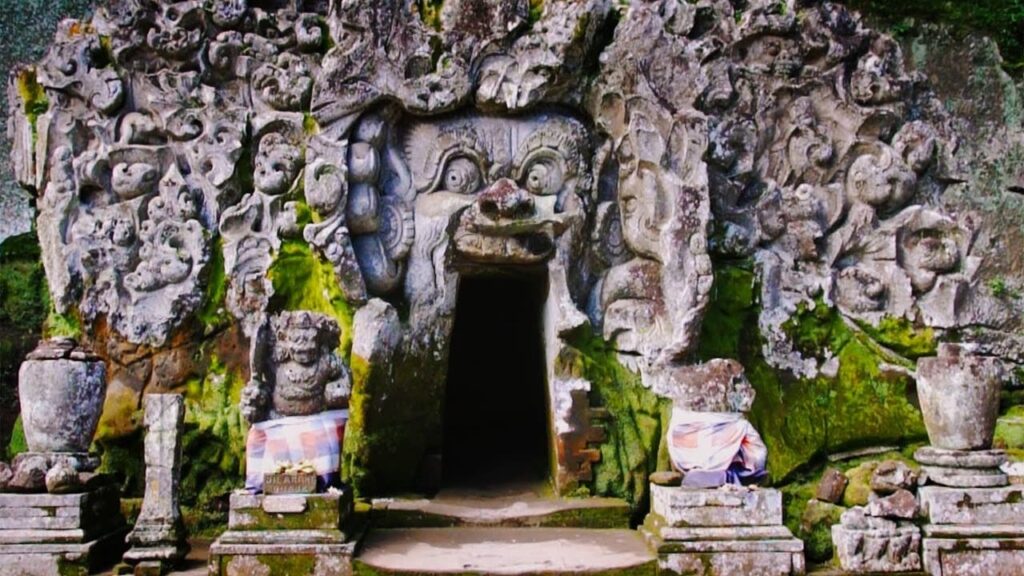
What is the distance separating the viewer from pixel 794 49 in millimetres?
8852

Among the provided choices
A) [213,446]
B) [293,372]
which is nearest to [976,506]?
[293,372]

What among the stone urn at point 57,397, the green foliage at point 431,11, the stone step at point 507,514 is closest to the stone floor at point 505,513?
the stone step at point 507,514

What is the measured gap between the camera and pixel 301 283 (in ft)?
26.6

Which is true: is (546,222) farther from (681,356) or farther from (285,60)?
(285,60)

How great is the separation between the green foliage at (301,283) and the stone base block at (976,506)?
4.49m

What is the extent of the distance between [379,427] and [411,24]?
323cm

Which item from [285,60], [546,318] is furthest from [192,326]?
[546,318]

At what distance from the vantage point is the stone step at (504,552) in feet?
20.1

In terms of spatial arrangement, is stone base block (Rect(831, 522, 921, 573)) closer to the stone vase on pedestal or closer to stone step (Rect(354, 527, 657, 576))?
stone step (Rect(354, 527, 657, 576))

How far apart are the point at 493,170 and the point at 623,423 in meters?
2.32

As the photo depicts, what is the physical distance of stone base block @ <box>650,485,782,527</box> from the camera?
20.8 ft

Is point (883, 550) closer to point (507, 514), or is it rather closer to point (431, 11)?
point (507, 514)

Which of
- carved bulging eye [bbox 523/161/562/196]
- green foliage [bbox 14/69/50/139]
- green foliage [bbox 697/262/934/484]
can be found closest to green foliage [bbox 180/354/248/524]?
carved bulging eye [bbox 523/161/562/196]

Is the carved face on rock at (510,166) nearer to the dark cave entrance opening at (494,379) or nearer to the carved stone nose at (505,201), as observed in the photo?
the carved stone nose at (505,201)
